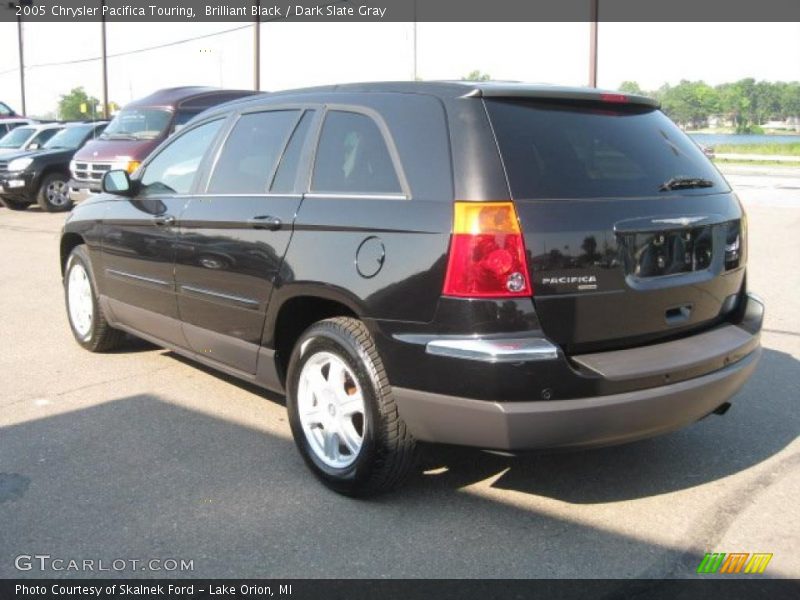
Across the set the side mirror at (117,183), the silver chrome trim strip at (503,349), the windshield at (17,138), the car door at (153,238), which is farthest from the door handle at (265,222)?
the windshield at (17,138)

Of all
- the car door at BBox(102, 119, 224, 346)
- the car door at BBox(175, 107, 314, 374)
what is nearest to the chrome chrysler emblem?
the car door at BBox(175, 107, 314, 374)

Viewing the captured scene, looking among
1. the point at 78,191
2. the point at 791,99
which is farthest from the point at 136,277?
the point at 791,99

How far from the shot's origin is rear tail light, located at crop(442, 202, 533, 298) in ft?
9.87

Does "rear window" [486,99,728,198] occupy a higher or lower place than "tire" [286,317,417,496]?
higher

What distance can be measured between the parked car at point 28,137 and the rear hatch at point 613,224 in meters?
17.1

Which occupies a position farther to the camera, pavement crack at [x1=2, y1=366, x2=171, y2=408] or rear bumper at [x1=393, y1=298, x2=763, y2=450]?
pavement crack at [x1=2, y1=366, x2=171, y2=408]

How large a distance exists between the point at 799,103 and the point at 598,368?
88478 mm

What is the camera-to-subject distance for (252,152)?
170 inches

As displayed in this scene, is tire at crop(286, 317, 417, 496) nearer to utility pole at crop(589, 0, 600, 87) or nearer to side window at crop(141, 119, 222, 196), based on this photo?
side window at crop(141, 119, 222, 196)

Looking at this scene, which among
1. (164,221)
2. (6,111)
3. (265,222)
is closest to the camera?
(265,222)

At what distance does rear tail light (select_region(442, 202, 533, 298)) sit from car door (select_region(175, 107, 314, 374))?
3.48 feet

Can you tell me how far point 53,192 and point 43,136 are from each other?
8.62ft

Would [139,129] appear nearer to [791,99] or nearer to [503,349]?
[503,349]
